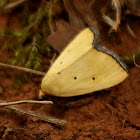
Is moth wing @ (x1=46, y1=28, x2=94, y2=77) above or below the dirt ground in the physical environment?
above

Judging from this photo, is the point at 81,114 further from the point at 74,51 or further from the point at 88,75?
the point at 74,51

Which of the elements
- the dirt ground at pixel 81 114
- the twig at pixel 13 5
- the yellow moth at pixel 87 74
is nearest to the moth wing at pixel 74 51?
the yellow moth at pixel 87 74

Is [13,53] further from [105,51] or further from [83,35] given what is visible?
[105,51]

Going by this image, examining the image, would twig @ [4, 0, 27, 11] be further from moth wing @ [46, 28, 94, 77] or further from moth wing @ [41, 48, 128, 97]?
moth wing @ [41, 48, 128, 97]

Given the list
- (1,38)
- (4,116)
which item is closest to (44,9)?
(1,38)

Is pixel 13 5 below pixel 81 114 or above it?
above

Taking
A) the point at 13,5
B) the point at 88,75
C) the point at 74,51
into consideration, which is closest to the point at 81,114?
the point at 88,75

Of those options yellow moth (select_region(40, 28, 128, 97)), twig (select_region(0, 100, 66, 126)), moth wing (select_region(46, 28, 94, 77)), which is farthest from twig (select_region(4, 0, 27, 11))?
twig (select_region(0, 100, 66, 126))
